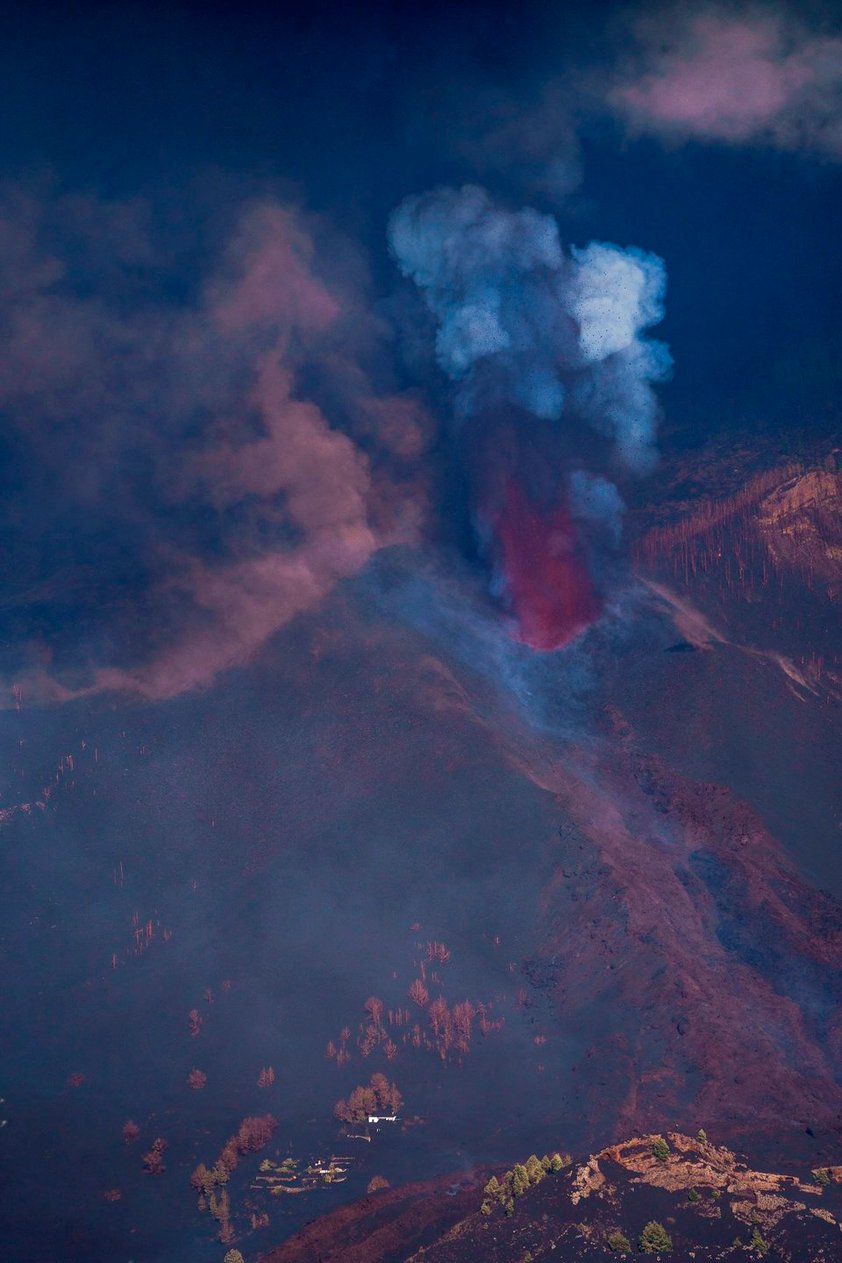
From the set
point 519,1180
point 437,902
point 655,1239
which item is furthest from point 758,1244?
point 437,902

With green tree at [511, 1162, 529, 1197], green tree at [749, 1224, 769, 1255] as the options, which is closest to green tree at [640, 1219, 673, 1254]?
green tree at [749, 1224, 769, 1255]

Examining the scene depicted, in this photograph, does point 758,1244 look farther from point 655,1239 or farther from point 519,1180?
point 519,1180

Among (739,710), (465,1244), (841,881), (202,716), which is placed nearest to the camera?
(465,1244)

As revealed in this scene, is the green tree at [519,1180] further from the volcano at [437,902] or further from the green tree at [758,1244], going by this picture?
the green tree at [758,1244]

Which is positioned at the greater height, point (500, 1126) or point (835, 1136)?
point (500, 1126)

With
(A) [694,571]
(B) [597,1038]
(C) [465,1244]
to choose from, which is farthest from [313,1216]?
(A) [694,571]

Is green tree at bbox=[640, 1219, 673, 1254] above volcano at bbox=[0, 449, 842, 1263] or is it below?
below

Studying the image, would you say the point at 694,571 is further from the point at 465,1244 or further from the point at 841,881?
the point at 465,1244

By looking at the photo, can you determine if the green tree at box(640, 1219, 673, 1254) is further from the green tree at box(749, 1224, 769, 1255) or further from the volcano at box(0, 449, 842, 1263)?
the volcano at box(0, 449, 842, 1263)
